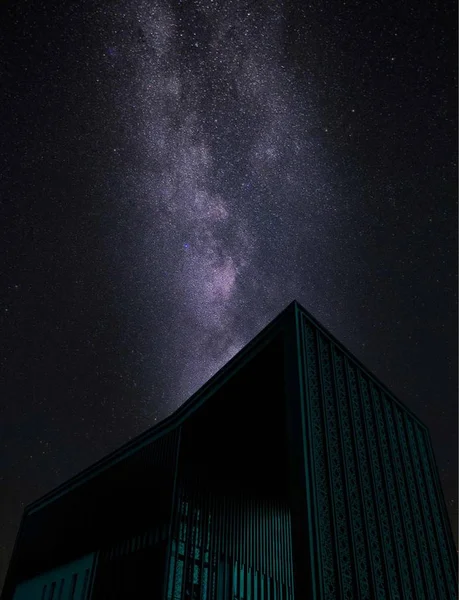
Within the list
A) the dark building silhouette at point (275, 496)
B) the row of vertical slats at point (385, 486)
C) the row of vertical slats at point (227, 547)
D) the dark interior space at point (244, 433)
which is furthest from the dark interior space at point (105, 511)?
the row of vertical slats at point (385, 486)

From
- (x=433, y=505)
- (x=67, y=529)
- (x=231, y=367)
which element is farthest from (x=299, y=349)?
(x=67, y=529)

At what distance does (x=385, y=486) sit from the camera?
15.2 metres

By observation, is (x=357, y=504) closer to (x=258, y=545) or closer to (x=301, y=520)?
(x=301, y=520)

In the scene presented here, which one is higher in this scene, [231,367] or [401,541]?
[231,367]

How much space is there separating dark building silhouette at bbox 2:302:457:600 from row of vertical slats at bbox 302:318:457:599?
0.17ft

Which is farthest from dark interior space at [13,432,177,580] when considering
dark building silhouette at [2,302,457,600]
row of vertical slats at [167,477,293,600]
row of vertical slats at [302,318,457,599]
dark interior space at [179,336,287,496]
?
row of vertical slats at [302,318,457,599]

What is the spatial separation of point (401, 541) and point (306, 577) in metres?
5.87

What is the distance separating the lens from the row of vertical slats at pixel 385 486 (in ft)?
41.8

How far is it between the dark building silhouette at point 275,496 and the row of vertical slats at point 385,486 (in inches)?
2.1

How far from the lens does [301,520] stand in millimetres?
11078

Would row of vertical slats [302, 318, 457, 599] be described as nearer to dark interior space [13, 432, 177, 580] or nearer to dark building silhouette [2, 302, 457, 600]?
dark building silhouette [2, 302, 457, 600]

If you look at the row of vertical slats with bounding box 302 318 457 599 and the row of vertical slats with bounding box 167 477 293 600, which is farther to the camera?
the row of vertical slats with bounding box 167 477 293 600

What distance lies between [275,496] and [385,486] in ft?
19.9

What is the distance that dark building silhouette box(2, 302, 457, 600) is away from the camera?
12180 mm
